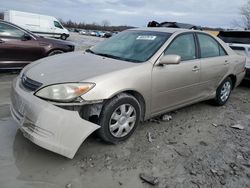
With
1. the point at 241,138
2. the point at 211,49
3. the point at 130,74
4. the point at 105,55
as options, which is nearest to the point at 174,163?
the point at 130,74

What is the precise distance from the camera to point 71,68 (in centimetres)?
323

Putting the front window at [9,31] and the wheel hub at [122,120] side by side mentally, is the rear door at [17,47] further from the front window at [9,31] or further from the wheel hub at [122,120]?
the wheel hub at [122,120]

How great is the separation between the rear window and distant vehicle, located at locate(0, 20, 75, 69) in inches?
198

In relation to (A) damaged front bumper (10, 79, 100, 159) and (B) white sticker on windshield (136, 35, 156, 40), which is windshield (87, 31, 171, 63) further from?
(A) damaged front bumper (10, 79, 100, 159)

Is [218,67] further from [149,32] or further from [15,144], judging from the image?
[15,144]

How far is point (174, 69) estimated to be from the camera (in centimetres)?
379

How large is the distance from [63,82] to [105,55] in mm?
1146

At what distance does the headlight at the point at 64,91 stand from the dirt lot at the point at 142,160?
0.71 m

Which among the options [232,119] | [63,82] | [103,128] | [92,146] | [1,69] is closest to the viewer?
[63,82]

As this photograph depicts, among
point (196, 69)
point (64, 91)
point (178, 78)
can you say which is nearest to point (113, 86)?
point (64, 91)

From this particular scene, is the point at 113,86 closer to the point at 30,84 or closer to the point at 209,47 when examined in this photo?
the point at 30,84

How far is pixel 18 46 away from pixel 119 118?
454 centimetres

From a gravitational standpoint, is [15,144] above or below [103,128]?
below

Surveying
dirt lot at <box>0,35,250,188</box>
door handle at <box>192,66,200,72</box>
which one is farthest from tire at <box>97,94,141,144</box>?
door handle at <box>192,66,200,72</box>
